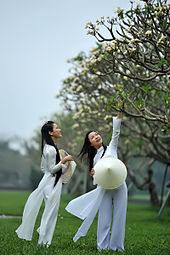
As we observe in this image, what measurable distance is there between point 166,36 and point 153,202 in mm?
13851

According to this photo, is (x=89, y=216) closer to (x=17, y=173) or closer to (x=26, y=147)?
(x=26, y=147)

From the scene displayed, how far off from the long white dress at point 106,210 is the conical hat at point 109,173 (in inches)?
8.6

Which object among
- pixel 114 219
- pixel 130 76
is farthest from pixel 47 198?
pixel 130 76

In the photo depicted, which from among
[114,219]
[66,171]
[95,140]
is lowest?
[114,219]

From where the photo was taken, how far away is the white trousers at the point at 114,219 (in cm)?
563

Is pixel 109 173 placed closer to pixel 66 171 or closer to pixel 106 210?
pixel 106 210

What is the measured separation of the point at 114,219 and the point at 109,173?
726 millimetres

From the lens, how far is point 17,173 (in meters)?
72.7

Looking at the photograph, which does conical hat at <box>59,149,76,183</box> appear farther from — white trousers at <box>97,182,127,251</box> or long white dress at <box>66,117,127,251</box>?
white trousers at <box>97,182,127,251</box>

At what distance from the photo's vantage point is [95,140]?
19.5 ft

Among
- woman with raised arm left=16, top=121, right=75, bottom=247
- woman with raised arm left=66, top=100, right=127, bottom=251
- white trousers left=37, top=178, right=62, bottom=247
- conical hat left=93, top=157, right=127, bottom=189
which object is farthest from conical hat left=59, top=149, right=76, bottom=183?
conical hat left=93, top=157, right=127, bottom=189

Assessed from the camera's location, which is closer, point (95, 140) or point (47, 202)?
point (47, 202)

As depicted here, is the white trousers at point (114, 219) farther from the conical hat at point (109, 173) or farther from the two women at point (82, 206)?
the conical hat at point (109, 173)

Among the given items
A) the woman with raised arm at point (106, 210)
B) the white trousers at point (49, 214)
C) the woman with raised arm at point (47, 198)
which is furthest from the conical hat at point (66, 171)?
the woman with raised arm at point (106, 210)
